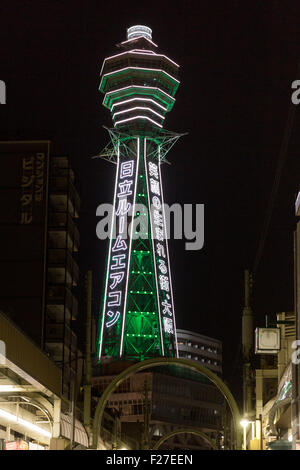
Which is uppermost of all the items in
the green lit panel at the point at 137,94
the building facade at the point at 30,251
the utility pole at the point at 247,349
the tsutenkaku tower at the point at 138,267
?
the green lit panel at the point at 137,94

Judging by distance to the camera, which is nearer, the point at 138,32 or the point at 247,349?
the point at 247,349

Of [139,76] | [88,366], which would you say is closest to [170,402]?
[139,76]

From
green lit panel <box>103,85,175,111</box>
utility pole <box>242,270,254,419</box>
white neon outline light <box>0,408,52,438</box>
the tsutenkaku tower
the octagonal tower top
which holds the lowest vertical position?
white neon outline light <box>0,408,52,438</box>

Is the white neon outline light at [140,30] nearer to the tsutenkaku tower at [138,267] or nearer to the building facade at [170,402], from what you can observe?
the tsutenkaku tower at [138,267]

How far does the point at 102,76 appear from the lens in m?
174

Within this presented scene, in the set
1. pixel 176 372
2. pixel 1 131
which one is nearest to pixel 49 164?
pixel 1 131

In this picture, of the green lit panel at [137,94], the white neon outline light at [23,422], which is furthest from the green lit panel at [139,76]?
the white neon outline light at [23,422]

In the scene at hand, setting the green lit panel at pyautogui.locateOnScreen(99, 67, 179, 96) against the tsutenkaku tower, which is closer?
the tsutenkaku tower

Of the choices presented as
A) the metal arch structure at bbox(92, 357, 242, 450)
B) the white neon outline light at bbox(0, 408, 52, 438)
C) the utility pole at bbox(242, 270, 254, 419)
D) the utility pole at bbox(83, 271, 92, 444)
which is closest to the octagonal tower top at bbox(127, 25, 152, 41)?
the white neon outline light at bbox(0, 408, 52, 438)

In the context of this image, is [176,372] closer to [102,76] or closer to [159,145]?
[159,145]

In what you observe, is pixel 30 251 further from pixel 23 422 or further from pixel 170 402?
pixel 170 402

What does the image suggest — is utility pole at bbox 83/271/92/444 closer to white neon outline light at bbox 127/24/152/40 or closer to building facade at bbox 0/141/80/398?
building facade at bbox 0/141/80/398

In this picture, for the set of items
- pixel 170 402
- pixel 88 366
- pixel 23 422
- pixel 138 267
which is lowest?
pixel 23 422

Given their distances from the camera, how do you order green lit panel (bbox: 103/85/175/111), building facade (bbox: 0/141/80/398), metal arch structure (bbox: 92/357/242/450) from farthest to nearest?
1. green lit panel (bbox: 103/85/175/111)
2. building facade (bbox: 0/141/80/398)
3. metal arch structure (bbox: 92/357/242/450)
